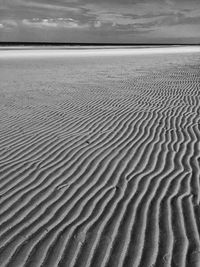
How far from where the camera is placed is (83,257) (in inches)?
137

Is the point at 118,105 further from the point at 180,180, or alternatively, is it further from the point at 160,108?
the point at 180,180

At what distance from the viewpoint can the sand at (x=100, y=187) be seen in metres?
3.61

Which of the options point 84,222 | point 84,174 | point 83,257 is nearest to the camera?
point 83,257

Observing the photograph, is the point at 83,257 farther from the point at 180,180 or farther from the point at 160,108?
the point at 160,108

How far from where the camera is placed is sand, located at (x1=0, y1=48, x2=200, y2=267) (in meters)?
3.61

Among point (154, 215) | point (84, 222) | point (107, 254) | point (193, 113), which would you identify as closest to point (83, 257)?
point (107, 254)

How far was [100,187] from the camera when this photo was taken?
511 centimetres

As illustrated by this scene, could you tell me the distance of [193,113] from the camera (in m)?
9.88

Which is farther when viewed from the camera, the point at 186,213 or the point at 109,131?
the point at 109,131

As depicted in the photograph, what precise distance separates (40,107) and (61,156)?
198 inches

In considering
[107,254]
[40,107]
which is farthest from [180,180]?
[40,107]

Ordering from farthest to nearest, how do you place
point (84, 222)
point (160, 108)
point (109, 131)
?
point (160, 108)
point (109, 131)
point (84, 222)

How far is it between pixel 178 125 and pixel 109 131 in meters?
1.73

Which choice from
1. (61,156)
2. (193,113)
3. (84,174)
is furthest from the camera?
(193,113)
